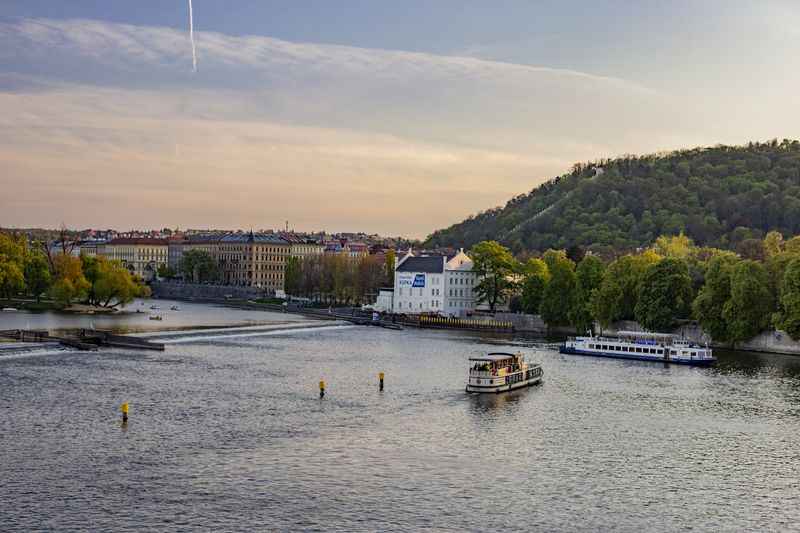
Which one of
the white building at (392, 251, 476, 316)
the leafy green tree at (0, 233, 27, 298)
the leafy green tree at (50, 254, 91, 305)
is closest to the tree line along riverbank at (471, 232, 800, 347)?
the white building at (392, 251, 476, 316)

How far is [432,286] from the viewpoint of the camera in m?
128

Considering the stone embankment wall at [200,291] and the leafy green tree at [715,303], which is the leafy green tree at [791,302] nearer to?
the leafy green tree at [715,303]

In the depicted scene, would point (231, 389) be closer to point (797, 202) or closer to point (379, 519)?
point (379, 519)

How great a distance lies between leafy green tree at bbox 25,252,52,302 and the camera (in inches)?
5295

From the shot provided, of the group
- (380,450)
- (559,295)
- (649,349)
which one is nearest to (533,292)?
(559,295)

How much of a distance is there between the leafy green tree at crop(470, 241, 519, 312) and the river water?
61.5 metres

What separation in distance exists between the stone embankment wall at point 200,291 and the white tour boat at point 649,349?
10382 centimetres

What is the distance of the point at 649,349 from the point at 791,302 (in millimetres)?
12883

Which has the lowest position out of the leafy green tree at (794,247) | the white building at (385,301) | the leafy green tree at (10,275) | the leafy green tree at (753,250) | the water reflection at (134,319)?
the water reflection at (134,319)

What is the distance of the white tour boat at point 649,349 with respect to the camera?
76125 mm

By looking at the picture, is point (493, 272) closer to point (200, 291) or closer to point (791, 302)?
point (791, 302)

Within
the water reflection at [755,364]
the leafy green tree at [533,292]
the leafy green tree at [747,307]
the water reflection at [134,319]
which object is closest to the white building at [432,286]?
the leafy green tree at [533,292]

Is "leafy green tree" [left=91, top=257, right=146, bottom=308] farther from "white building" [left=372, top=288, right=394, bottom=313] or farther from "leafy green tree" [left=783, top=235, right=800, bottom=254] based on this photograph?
"leafy green tree" [left=783, top=235, right=800, bottom=254]

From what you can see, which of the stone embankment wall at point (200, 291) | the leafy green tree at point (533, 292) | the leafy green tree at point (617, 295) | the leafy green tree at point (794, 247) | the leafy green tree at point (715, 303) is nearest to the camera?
the leafy green tree at point (715, 303)
